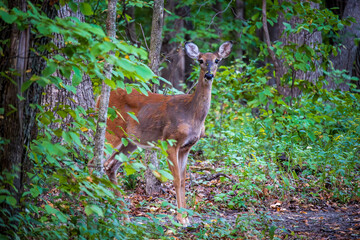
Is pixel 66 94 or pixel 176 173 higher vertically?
pixel 66 94

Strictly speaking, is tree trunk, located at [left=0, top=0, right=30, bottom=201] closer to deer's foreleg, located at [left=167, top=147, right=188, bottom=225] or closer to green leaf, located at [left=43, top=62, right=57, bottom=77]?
green leaf, located at [left=43, top=62, right=57, bottom=77]

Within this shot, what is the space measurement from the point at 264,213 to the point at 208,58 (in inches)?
100

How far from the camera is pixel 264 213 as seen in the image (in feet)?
17.2

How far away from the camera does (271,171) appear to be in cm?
636

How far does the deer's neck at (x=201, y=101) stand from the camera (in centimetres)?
622

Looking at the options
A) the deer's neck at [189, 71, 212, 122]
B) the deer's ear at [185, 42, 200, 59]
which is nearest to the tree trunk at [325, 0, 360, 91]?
the deer's ear at [185, 42, 200, 59]

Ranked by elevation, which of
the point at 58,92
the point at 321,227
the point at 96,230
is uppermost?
the point at 58,92

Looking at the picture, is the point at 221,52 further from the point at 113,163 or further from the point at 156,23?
the point at 113,163

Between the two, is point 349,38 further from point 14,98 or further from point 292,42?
point 14,98

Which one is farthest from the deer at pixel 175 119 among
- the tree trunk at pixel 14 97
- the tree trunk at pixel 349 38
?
the tree trunk at pixel 349 38

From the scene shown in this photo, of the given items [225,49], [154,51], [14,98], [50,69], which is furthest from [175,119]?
[50,69]

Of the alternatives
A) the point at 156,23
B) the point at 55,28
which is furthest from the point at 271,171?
the point at 55,28

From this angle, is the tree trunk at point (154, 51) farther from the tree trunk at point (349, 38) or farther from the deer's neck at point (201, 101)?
the tree trunk at point (349, 38)

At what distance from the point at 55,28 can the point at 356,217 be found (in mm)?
4527
